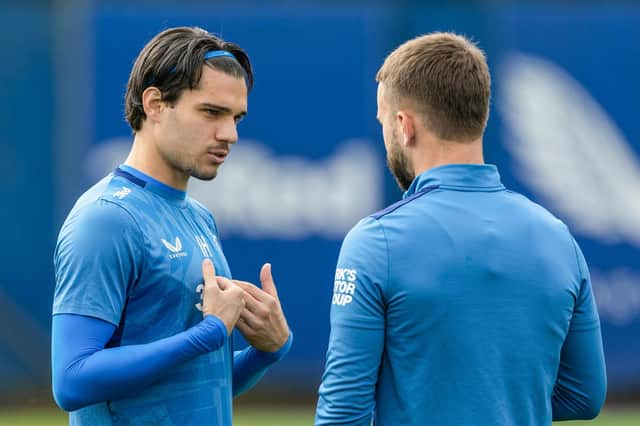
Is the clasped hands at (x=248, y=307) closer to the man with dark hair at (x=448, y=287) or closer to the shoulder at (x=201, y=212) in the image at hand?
the shoulder at (x=201, y=212)

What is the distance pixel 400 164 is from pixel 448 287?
0.40 meters

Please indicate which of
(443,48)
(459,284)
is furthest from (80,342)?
(443,48)

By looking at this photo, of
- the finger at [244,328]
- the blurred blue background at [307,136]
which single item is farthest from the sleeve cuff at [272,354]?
the blurred blue background at [307,136]

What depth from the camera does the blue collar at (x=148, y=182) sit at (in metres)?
3.41

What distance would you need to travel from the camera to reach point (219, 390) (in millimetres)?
3363

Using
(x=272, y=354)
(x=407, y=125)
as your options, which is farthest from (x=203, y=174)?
(x=407, y=125)

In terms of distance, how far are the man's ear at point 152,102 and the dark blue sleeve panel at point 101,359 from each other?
0.70m

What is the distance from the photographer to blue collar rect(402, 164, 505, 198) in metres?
3.01

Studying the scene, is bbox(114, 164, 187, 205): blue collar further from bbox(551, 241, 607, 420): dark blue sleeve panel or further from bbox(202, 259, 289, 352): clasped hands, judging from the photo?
bbox(551, 241, 607, 420): dark blue sleeve panel

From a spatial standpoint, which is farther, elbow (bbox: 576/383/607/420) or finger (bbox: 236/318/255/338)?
finger (bbox: 236/318/255/338)

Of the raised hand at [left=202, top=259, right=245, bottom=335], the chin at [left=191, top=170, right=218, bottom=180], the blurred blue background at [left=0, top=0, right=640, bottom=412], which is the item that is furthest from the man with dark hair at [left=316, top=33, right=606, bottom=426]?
the blurred blue background at [left=0, top=0, right=640, bottom=412]

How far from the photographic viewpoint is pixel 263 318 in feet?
11.4

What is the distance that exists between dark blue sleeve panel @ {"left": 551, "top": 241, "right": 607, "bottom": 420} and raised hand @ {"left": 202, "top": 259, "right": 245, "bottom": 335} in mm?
917

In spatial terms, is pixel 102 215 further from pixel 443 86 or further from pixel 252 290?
pixel 443 86
